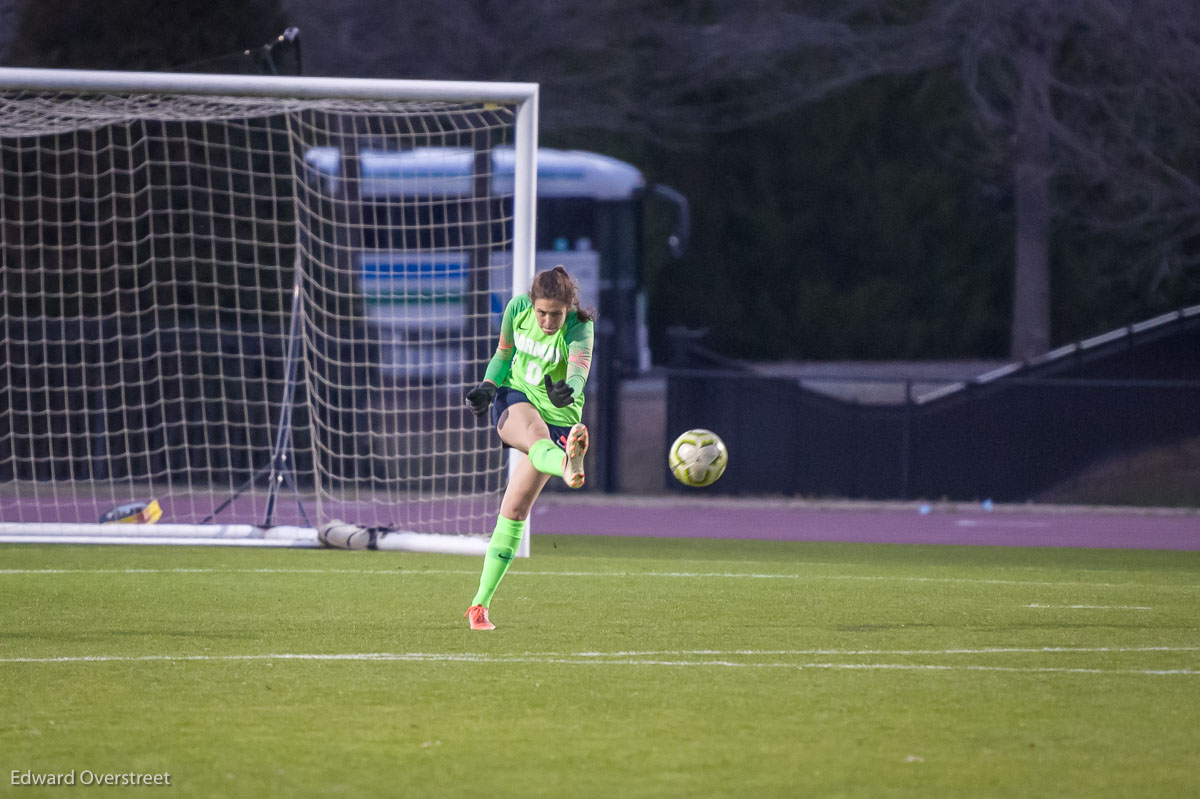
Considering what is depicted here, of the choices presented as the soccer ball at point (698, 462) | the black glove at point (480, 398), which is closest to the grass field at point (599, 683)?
the soccer ball at point (698, 462)

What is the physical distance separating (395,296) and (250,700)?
38.6ft

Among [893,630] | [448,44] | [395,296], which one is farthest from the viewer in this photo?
[448,44]

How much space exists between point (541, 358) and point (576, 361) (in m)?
0.21

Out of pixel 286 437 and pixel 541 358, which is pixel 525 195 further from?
pixel 541 358

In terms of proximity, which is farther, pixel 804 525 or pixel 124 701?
pixel 804 525

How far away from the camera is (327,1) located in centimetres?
2547

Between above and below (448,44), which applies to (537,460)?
below

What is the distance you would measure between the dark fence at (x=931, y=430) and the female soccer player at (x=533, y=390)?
10438mm

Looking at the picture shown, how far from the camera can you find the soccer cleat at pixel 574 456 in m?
7.14

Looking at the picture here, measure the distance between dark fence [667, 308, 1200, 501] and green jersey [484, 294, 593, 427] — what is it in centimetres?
1042

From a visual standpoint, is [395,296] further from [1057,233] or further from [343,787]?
[1057,233]

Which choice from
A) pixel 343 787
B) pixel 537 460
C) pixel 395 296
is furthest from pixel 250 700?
pixel 395 296

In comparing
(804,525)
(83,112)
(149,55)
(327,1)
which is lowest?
(804,525)

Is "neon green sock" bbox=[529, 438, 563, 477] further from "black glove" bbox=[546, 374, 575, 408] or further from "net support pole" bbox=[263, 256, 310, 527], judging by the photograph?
"net support pole" bbox=[263, 256, 310, 527]
